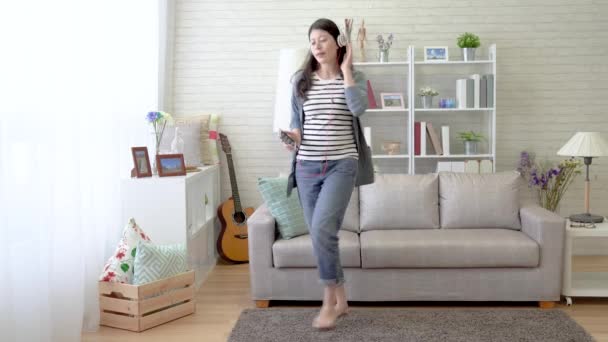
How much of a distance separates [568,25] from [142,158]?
143 inches

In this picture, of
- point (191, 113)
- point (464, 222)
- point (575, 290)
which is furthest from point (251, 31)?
point (575, 290)

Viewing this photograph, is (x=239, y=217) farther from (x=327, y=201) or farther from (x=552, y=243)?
(x=552, y=243)

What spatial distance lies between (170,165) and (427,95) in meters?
2.21

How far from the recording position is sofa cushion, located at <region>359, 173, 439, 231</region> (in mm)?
4484

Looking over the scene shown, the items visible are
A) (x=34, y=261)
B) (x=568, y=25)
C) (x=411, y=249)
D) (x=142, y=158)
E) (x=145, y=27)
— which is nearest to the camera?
(x=34, y=261)

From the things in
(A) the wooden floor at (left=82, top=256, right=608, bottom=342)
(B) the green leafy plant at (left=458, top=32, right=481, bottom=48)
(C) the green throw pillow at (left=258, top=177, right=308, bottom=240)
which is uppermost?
(B) the green leafy plant at (left=458, top=32, right=481, bottom=48)

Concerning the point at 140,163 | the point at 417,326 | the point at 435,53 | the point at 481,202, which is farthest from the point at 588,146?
the point at 140,163

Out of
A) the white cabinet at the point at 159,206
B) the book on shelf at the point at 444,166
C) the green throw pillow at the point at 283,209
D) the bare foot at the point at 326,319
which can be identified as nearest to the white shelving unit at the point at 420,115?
the book on shelf at the point at 444,166

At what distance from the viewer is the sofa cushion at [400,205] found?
14.7 ft

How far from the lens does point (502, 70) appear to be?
18.6 feet

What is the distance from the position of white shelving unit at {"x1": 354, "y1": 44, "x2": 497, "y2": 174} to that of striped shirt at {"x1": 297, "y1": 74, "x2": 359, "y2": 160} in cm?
210

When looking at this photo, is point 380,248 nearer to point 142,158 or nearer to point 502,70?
point 142,158

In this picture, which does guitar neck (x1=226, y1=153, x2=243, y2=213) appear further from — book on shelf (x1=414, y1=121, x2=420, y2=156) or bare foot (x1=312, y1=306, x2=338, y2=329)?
bare foot (x1=312, y1=306, x2=338, y2=329)

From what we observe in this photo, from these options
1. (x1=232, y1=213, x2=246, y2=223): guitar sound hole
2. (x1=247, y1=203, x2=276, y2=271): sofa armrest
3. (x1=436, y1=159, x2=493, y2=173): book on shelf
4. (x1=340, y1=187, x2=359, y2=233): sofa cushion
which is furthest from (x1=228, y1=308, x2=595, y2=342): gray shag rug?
(x1=436, y1=159, x2=493, y2=173): book on shelf
